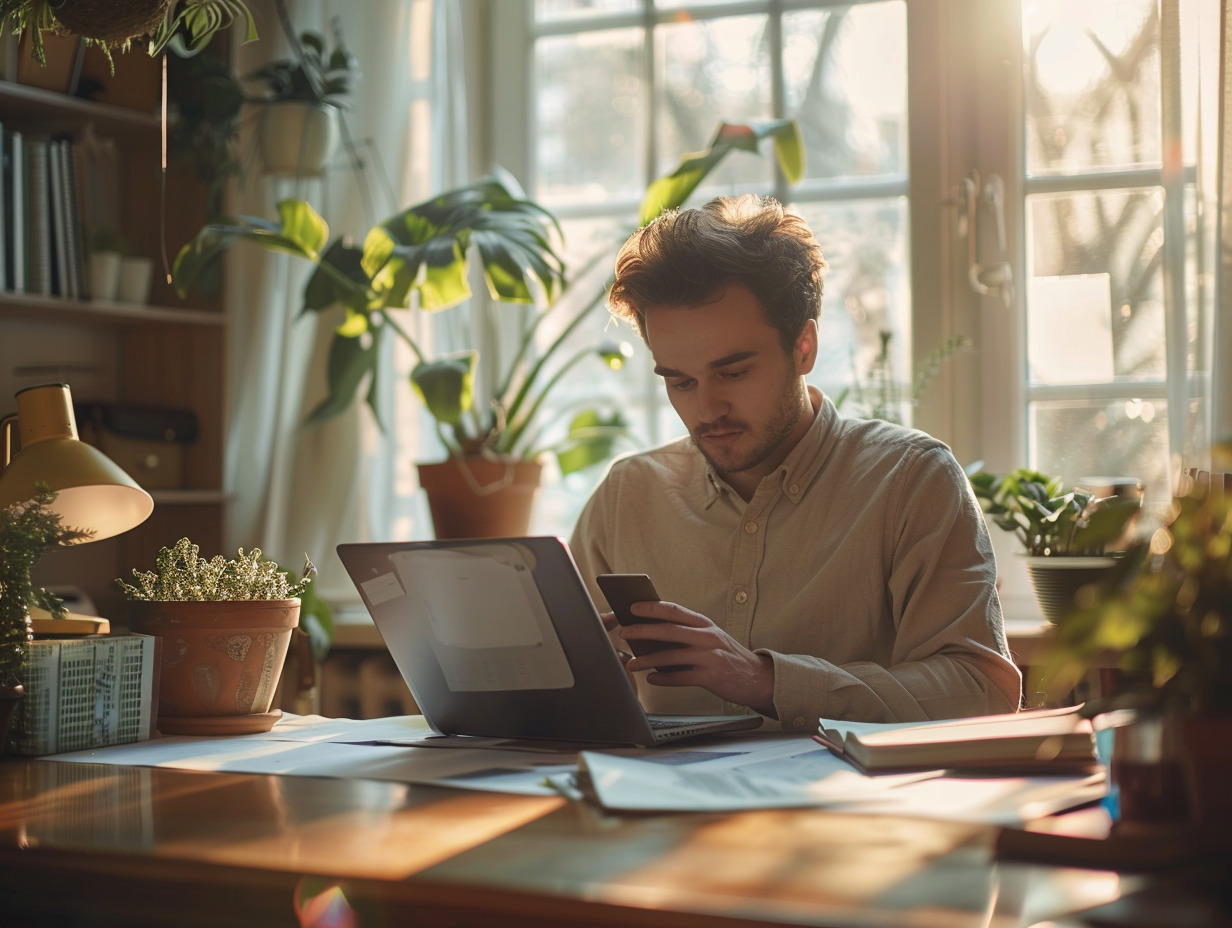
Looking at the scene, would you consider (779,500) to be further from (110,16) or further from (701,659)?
(110,16)

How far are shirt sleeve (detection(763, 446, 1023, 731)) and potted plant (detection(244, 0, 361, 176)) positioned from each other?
164cm

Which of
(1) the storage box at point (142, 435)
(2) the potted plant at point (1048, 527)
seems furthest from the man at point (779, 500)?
(1) the storage box at point (142, 435)

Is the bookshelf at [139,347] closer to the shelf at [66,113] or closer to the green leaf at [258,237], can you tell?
the shelf at [66,113]

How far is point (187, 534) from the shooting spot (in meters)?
2.98

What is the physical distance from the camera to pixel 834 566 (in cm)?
176

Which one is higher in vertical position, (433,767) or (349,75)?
(349,75)

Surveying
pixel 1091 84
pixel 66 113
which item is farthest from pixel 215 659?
pixel 1091 84

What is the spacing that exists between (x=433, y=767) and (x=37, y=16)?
1040 mm

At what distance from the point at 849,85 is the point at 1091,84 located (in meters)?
0.50

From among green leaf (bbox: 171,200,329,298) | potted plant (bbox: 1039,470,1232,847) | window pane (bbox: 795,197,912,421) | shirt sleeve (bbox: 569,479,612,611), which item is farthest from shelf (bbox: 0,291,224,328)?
potted plant (bbox: 1039,470,1232,847)

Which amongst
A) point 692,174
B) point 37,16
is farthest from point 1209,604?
point 692,174

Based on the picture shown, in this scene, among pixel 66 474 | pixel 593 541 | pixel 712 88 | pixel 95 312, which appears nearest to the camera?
pixel 66 474

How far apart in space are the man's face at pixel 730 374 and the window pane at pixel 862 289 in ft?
3.23

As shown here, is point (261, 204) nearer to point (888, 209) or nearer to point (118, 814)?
point (888, 209)
